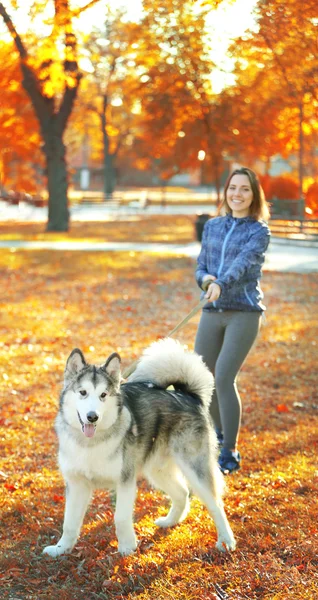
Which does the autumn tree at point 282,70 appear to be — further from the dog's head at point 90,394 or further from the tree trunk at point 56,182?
the tree trunk at point 56,182

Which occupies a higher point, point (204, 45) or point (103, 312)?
point (204, 45)

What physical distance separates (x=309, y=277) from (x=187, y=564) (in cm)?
1291

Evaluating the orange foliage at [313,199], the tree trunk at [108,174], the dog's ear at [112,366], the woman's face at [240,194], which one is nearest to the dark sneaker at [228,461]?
the woman's face at [240,194]

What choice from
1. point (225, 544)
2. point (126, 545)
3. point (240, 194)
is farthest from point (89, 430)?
point (240, 194)

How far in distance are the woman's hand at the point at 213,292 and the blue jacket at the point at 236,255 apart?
19 centimetres

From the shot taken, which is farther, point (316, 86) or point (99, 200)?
point (99, 200)

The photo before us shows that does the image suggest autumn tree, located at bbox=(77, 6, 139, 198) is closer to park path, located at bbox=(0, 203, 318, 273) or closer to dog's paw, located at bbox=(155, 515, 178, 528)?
park path, located at bbox=(0, 203, 318, 273)

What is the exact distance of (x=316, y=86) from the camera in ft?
54.6

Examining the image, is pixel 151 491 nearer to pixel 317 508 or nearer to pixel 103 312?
pixel 317 508

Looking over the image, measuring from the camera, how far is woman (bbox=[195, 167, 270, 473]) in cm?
568

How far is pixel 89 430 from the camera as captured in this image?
4.02 m

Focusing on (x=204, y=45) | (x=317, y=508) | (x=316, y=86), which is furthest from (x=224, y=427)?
(x=204, y=45)

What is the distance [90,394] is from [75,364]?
0.25 metres

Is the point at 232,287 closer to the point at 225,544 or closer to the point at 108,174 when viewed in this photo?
the point at 225,544
